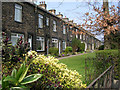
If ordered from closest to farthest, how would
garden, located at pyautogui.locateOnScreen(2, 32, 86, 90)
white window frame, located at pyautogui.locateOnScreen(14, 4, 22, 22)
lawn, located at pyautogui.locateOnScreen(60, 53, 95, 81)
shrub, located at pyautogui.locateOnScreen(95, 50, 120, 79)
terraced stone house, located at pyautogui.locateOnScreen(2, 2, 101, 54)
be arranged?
garden, located at pyautogui.locateOnScreen(2, 32, 86, 90)
shrub, located at pyautogui.locateOnScreen(95, 50, 120, 79)
lawn, located at pyautogui.locateOnScreen(60, 53, 95, 81)
terraced stone house, located at pyautogui.locateOnScreen(2, 2, 101, 54)
white window frame, located at pyautogui.locateOnScreen(14, 4, 22, 22)

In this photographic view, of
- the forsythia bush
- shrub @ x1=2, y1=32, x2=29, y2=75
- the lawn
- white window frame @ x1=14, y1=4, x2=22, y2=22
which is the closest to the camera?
the forsythia bush

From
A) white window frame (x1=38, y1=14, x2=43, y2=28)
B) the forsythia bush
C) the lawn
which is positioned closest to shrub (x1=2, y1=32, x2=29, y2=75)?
the forsythia bush

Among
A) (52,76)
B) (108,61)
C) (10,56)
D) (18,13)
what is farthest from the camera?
(18,13)

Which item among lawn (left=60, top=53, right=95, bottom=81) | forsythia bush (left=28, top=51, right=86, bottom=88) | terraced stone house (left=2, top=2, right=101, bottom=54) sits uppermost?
terraced stone house (left=2, top=2, right=101, bottom=54)

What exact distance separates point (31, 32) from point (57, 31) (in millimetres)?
7172

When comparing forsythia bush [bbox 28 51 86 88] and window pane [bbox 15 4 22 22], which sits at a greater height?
window pane [bbox 15 4 22 22]

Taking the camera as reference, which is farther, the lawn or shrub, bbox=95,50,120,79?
the lawn

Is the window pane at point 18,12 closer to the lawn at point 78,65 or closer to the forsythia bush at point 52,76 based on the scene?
the lawn at point 78,65

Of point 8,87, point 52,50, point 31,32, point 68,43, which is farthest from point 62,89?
point 68,43

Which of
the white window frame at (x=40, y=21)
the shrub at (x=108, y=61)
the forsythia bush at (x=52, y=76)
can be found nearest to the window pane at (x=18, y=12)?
the white window frame at (x=40, y=21)

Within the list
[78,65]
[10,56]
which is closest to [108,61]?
[10,56]

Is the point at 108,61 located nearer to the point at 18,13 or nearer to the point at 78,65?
the point at 78,65

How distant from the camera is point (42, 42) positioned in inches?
672

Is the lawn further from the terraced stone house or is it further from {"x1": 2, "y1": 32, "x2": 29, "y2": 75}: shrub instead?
{"x1": 2, "y1": 32, "x2": 29, "y2": 75}: shrub
